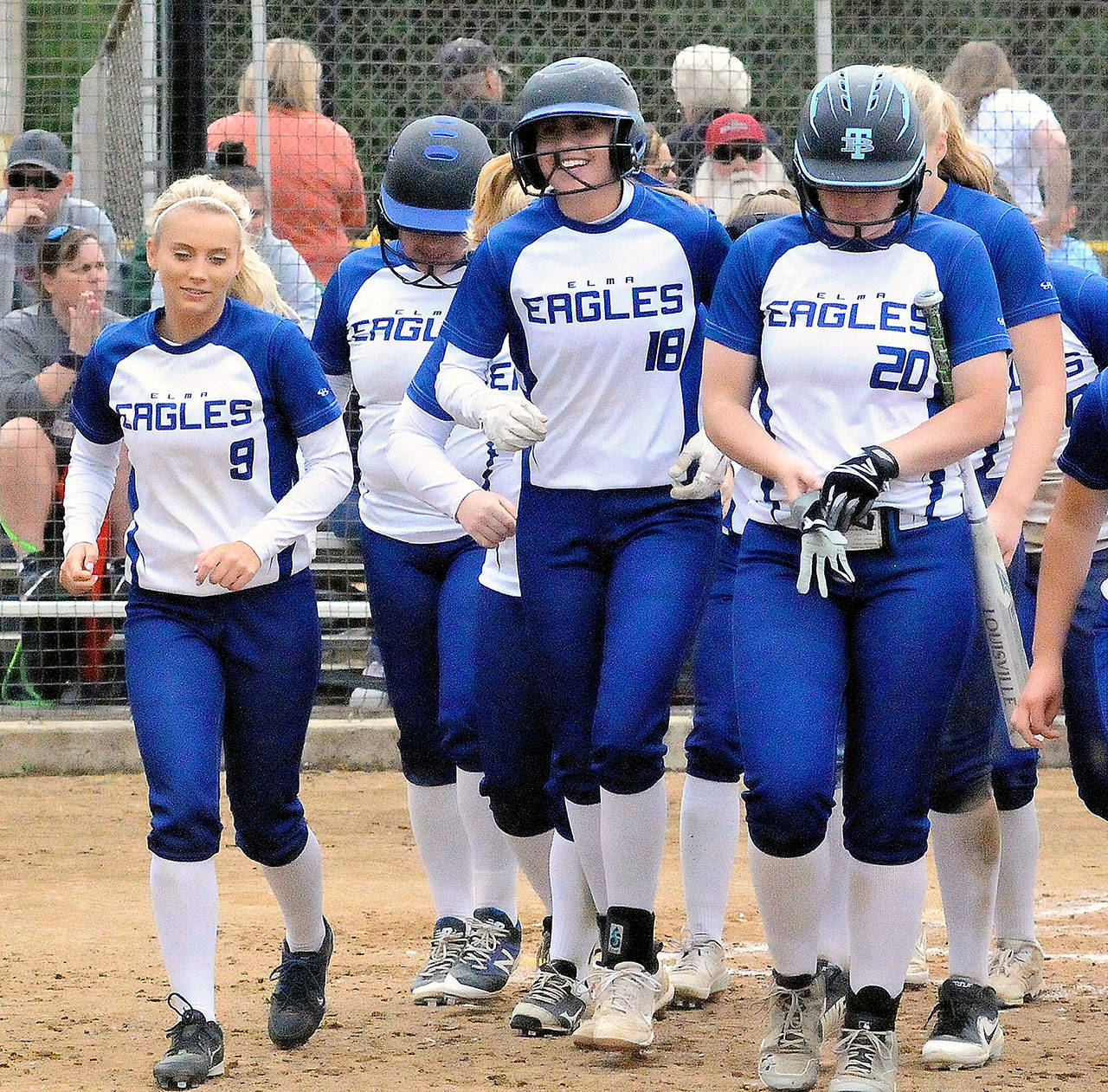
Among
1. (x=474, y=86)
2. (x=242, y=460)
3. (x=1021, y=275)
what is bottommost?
(x=242, y=460)

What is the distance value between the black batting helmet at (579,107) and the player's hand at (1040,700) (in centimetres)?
147

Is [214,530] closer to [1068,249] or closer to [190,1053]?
[190,1053]

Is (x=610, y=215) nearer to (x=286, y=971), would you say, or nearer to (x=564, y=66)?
(x=564, y=66)

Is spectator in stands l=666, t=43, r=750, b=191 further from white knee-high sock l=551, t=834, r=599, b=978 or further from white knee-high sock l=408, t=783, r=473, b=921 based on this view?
white knee-high sock l=551, t=834, r=599, b=978

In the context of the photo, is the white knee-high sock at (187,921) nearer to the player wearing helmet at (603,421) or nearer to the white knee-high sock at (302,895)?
the white knee-high sock at (302,895)

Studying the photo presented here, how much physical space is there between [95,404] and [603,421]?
1.19m

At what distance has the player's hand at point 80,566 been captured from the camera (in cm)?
437

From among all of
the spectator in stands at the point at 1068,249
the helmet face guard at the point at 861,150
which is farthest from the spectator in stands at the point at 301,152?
the helmet face guard at the point at 861,150

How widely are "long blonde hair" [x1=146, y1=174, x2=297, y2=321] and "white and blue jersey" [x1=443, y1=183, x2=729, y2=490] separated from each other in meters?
0.58

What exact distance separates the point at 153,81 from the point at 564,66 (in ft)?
16.1

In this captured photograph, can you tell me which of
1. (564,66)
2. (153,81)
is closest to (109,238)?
(153,81)

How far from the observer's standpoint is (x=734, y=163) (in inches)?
345

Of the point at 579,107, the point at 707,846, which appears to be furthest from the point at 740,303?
the point at 707,846

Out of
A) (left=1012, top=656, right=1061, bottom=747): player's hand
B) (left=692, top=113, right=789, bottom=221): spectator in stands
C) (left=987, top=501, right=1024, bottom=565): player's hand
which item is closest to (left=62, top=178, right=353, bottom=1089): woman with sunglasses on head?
(left=987, top=501, right=1024, bottom=565): player's hand
